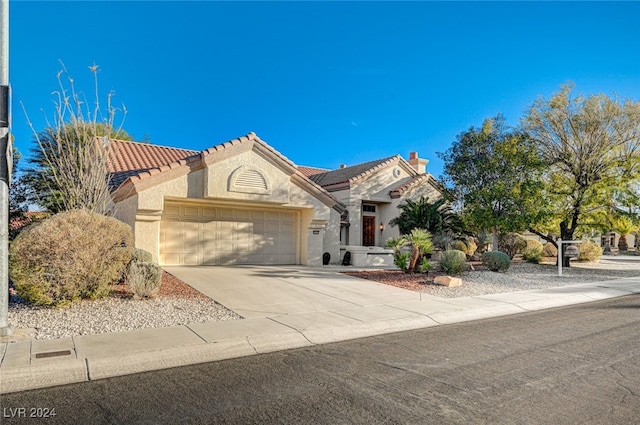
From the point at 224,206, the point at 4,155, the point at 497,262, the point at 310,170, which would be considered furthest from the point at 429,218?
the point at 4,155

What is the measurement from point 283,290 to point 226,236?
626 centimetres

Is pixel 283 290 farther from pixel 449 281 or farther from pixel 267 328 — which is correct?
pixel 449 281

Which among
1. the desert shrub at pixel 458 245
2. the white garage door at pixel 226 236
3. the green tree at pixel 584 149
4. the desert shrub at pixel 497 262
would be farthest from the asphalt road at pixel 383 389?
the desert shrub at pixel 458 245

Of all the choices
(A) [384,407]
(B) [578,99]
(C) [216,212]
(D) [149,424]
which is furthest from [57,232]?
(B) [578,99]

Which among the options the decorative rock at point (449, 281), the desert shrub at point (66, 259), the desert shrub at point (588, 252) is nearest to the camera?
the desert shrub at point (66, 259)

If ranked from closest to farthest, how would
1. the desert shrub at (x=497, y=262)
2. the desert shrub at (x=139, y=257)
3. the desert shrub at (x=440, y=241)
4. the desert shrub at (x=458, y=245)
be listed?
1. the desert shrub at (x=139, y=257)
2. the desert shrub at (x=497, y=262)
3. the desert shrub at (x=440, y=241)
4. the desert shrub at (x=458, y=245)

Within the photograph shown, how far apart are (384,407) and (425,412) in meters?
0.42

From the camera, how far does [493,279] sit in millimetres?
15953

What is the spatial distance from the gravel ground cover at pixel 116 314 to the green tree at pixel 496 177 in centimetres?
1501

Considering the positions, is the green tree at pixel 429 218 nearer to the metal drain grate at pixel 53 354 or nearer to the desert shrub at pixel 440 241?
the desert shrub at pixel 440 241

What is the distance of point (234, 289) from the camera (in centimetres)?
1183

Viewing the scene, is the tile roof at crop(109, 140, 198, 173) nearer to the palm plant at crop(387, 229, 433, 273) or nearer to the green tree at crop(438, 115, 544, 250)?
the palm plant at crop(387, 229, 433, 273)

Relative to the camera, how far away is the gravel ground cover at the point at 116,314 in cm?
742

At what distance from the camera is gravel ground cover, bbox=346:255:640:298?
13.4 m
